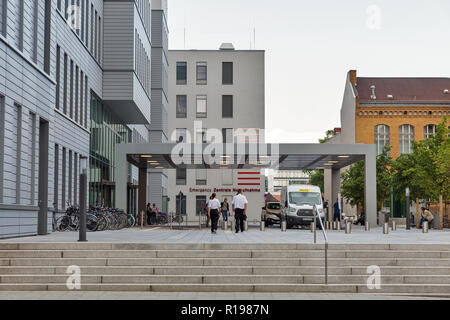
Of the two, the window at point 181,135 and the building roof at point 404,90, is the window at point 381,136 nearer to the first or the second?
the building roof at point 404,90

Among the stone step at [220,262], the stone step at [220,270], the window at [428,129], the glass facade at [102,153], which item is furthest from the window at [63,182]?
the window at [428,129]

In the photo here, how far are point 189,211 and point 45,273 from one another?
57.1m

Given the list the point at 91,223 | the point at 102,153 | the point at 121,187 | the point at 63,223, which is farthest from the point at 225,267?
the point at 102,153

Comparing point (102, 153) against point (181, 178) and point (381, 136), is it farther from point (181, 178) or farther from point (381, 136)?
point (381, 136)

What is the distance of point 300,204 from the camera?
3756 cm

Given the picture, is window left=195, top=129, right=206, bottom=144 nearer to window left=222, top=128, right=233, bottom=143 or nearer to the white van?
window left=222, top=128, right=233, bottom=143

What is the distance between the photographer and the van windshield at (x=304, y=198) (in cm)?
3784

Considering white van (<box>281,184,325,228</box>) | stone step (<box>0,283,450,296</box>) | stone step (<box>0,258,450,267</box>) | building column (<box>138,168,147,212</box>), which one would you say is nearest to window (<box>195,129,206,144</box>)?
building column (<box>138,168,147,212</box>)

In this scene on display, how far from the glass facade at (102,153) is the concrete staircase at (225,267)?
65.6ft

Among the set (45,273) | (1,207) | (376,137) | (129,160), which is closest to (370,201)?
(129,160)

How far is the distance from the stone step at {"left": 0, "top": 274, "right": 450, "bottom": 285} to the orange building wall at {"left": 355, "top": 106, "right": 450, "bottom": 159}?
58611 mm
